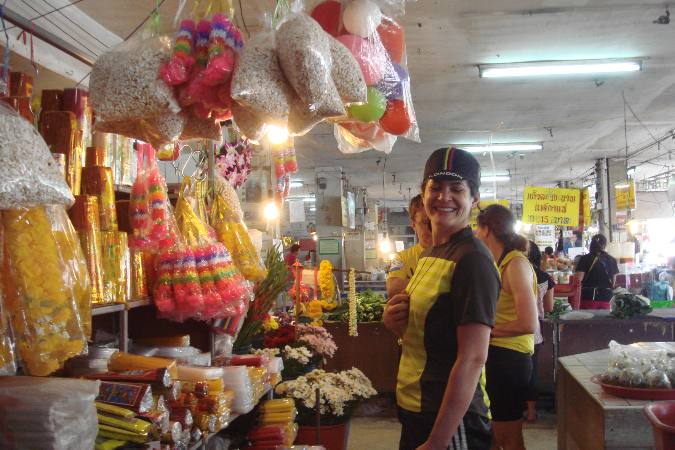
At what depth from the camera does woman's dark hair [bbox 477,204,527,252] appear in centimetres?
Result: 314

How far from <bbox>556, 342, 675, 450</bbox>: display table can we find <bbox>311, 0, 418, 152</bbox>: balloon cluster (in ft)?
4.87

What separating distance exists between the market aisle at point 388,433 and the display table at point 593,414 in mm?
1652

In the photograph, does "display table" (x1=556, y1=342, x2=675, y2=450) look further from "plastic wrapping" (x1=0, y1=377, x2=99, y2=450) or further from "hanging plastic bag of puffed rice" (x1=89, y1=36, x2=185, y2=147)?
"hanging plastic bag of puffed rice" (x1=89, y1=36, x2=185, y2=147)

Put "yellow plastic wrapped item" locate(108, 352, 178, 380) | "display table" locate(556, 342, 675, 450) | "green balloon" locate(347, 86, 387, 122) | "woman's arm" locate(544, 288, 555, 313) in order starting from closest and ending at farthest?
"green balloon" locate(347, 86, 387, 122) → "yellow plastic wrapped item" locate(108, 352, 178, 380) → "display table" locate(556, 342, 675, 450) → "woman's arm" locate(544, 288, 555, 313)

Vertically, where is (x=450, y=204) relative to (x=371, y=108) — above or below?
below

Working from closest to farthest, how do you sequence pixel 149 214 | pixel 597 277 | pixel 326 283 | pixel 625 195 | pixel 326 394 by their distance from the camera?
pixel 149 214
pixel 326 394
pixel 326 283
pixel 597 277
pixel 625 195

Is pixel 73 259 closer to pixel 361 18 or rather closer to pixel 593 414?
pixel 361 18

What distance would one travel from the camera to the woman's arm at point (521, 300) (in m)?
2.81

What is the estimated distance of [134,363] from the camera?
2004mm

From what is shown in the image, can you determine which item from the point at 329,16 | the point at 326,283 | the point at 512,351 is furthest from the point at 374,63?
the point at 326,283

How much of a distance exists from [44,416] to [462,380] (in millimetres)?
1117

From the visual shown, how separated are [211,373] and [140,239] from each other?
0.62 m

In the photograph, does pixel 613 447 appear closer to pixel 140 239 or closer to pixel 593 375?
pixel 593 375

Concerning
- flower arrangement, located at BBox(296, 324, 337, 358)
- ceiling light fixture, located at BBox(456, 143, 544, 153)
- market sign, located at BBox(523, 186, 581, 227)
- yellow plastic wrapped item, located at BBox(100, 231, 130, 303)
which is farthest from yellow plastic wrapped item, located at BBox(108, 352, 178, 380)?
ceiling light fixture, located at BBox(456, 143, 544, 153)
